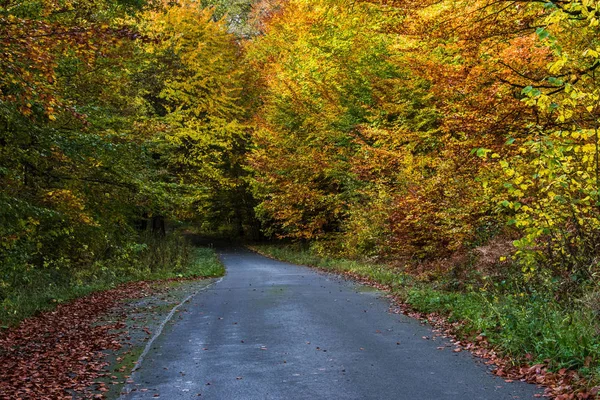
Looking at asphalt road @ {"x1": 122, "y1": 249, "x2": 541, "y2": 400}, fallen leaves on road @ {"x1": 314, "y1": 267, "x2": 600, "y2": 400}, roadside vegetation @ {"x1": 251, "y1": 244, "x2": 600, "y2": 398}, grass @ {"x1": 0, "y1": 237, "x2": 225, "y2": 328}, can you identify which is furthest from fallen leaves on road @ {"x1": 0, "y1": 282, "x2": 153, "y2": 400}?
roadside vegetation @ {"x1": 251, "y1": 244, "x2": 600, "y2": 398}

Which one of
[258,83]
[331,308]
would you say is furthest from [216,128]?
[331,308]

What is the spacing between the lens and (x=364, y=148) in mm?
19609

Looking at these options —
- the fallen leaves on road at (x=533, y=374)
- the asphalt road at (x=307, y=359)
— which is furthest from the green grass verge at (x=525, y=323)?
the asphalt road at (x=307, y=359)

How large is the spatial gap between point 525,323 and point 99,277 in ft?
47.2

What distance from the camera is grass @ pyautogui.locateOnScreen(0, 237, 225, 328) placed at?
12312 millimetres

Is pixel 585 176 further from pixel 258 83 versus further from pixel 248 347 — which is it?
pixel 258 83

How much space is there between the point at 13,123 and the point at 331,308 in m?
7.15

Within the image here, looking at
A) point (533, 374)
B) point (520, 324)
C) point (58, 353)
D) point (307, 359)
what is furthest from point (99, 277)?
point (533, 374)

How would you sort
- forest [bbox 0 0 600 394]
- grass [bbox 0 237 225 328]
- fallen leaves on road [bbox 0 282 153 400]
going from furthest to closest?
1. grass [bbox 0 237 225 328]
2. forest [bbox 0 0 600 394]
3. fallen leaves on road [bbox 0 282 153 400]

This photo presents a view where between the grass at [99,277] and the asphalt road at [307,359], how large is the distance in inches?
136

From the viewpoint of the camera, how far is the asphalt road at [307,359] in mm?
6336

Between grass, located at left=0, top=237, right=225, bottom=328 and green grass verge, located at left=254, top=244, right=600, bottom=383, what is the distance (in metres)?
8.32

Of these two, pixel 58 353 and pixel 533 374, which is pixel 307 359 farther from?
pixel 58 353

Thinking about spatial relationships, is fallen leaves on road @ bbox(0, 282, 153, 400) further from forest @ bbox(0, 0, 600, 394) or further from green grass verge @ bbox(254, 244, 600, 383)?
green grass verge @ bbox(254, 244, 600, 383)
